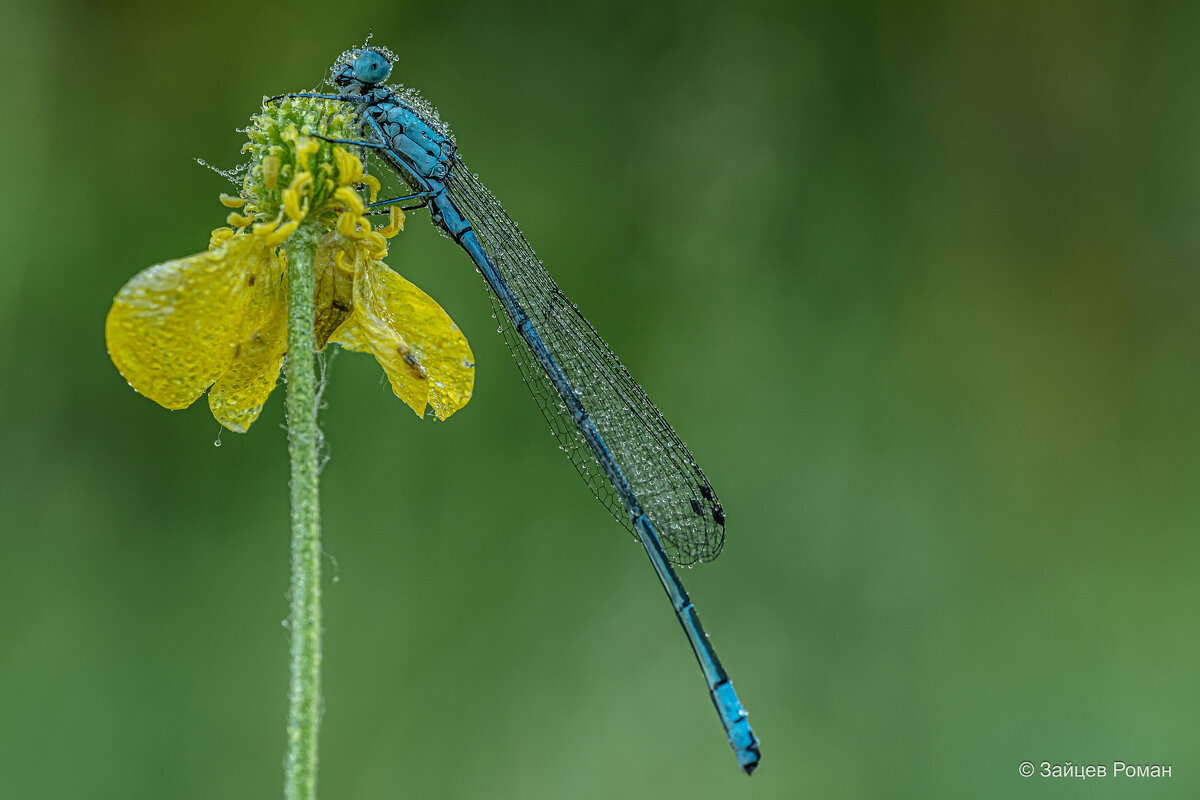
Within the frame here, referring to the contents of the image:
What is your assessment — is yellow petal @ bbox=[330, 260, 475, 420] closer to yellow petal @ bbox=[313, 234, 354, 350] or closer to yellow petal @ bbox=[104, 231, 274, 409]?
yellow petal @ bbox=[313, 234, 354, 350]

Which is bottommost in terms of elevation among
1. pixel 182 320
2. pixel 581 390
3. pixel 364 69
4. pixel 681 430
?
pixel 182 320

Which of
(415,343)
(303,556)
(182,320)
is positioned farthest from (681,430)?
(303,556)

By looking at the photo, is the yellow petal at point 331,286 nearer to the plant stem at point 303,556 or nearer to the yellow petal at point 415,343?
the yellow petal at point 415,343

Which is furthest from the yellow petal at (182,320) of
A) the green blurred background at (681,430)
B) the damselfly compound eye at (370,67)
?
the green blurred background at (681,430)

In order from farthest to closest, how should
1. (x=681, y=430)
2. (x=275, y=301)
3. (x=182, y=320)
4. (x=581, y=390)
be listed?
1. (x=681, y=430)
2. (x=581, y=390)
3. (x=275, y=301)
4. (x=182, y=320)

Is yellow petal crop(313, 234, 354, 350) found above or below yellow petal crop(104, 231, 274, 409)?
above

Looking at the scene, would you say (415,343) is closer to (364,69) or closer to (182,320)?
(182,320)

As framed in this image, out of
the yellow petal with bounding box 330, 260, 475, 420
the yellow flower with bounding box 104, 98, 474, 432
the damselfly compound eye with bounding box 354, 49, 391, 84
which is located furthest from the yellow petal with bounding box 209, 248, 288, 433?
the damselfly compound eye with bounding box 354, 49, 391, 84
